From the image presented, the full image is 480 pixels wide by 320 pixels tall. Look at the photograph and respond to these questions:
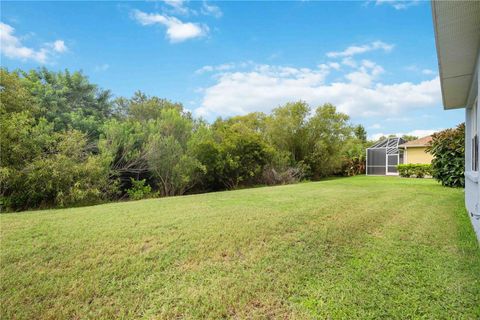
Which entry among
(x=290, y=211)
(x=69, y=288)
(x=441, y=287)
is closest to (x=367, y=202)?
(x=290, y=211)

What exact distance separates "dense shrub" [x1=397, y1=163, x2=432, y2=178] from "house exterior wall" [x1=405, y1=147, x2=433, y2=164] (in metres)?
1.78

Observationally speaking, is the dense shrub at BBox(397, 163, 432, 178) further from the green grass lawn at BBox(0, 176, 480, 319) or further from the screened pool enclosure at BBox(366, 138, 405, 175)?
the green grass lawn at BBox(0, 176, 480, 319)

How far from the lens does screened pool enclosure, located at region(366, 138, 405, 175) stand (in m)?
22.1

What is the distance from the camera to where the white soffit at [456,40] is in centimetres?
264

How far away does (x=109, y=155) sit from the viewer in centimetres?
884

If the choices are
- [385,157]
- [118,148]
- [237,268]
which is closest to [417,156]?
[385,157]

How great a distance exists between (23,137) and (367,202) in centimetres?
1009

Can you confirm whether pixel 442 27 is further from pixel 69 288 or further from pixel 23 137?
pixel 23 137

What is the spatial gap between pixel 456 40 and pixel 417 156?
19187 mm

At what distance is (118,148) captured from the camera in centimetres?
971

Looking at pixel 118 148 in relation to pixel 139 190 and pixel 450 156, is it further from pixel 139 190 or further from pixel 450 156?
pixel 450 156

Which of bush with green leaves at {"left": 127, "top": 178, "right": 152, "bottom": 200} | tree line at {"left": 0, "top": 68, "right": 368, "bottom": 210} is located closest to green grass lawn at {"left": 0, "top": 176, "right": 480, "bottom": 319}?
tree line at {"left": 0, "top": 68, "right": 368, "bottom": 210}

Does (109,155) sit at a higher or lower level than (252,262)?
higher

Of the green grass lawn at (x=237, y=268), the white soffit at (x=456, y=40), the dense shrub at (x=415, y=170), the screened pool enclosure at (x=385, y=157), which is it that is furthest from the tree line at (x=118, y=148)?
the white soffit at (x=456, y=40)
